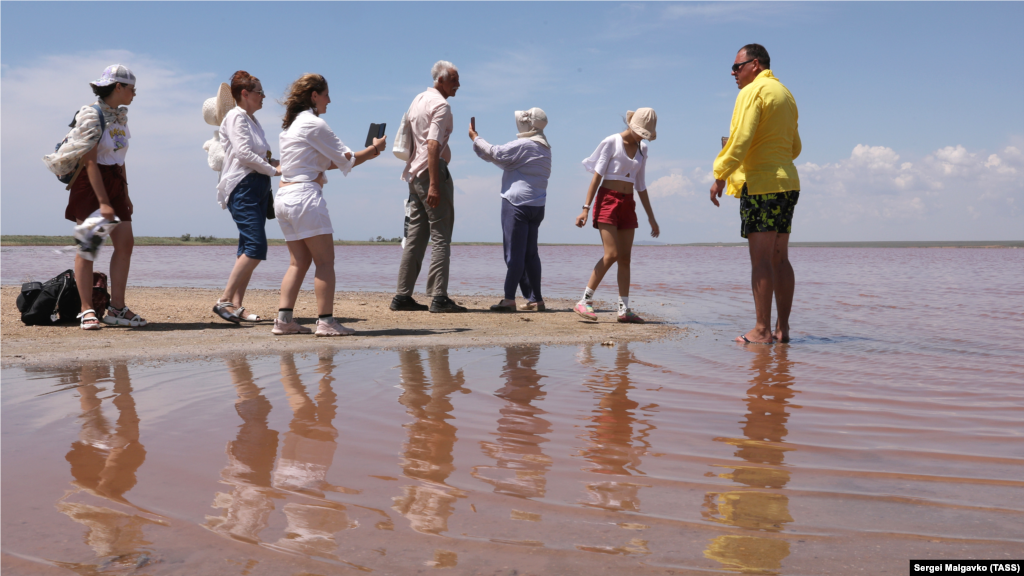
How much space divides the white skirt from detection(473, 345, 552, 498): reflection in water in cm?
225

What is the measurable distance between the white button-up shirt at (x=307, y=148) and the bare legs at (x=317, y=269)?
1.69 ft

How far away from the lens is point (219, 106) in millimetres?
6465

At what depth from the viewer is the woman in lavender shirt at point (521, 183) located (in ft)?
24.4

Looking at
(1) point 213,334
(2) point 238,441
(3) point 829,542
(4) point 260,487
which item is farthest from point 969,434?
(1) point 213,334

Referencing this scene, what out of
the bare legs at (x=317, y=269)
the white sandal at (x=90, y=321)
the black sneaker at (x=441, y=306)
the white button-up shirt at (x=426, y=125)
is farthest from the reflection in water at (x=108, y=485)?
the white button-up shirt at (x=426, y=125)

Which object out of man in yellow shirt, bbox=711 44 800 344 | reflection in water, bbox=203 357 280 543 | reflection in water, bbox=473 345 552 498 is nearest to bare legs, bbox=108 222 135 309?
reflection in water, bbox=203 357 280 543

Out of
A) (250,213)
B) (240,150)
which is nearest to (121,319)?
(250,213)

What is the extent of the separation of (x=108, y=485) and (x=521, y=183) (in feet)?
19.1

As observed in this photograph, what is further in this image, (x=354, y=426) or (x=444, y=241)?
(x=444, y=241)

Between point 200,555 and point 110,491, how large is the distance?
0.61 metres

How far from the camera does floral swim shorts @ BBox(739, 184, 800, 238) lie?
17.3 feet

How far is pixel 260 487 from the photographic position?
204 cm

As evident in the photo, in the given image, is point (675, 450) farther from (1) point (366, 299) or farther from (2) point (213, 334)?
(1) point (366, 299)

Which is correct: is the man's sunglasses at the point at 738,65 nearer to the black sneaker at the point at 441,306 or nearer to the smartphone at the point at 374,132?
the smartphone at the point at 374,132
